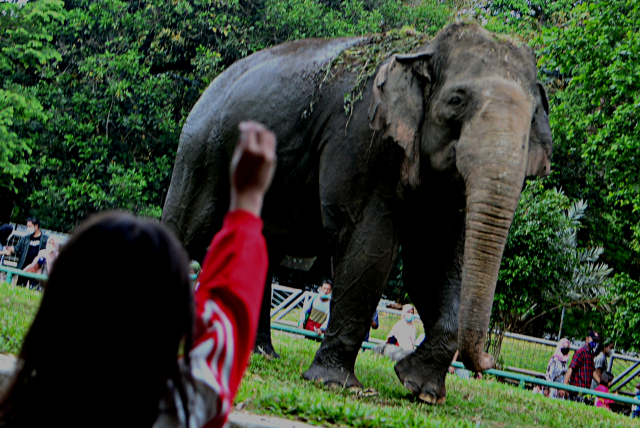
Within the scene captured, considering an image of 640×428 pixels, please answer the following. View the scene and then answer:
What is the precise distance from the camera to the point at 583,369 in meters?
14.9

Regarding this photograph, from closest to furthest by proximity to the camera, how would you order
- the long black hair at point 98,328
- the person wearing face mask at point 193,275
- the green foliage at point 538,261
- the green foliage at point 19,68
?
the long black hair at point 98,328 < the person wearing face mask at point 193,275 < the green foliage at point 538,261 < the green foliage at point 19,68

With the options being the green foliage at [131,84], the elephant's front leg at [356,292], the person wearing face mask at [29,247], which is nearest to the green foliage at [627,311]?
the elephant's front leg at [356,292]

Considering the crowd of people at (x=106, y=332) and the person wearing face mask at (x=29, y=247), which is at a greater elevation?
the crowd of people at (x=106, y=332)

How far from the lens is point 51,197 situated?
23.9m

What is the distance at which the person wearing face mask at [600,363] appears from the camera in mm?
16672

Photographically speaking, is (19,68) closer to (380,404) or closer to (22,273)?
(22,273)

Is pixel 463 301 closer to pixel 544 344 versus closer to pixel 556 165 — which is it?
pixel 544 344

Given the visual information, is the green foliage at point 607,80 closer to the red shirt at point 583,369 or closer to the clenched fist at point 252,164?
the red shirt at point 583,369

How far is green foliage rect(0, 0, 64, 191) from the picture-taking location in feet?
76.7

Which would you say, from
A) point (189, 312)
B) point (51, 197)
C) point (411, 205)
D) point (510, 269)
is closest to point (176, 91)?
point (51, 197)

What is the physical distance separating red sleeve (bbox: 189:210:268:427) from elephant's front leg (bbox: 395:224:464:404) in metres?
4.80

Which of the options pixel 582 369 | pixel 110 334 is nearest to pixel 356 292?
pixel 110 334

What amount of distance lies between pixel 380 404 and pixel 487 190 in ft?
6.14

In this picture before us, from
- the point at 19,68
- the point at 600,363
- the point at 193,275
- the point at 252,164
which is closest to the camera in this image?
the point at 252,164
